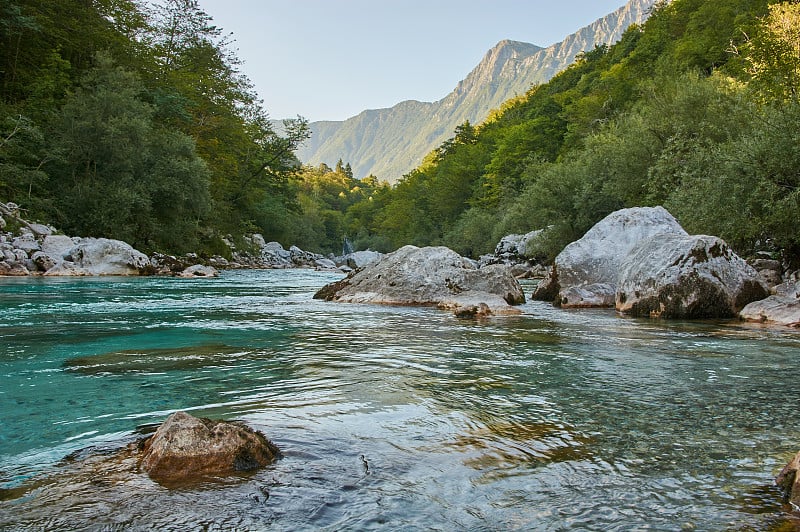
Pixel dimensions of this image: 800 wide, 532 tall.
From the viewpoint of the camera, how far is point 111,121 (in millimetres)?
24750

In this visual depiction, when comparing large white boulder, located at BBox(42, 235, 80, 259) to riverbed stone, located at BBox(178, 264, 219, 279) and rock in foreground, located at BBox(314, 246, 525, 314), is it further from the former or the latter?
rock in foreground, located at BBox(314, 246, 525, 314)

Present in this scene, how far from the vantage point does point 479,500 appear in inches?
79.5

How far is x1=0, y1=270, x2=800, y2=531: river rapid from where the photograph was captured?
1903 millimetres


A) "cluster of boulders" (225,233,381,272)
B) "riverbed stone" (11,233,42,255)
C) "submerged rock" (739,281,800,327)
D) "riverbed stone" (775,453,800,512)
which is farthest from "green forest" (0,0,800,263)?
"riverbed stone" (775,453,800,512)

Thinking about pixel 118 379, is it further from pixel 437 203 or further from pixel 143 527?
pixel 437 203

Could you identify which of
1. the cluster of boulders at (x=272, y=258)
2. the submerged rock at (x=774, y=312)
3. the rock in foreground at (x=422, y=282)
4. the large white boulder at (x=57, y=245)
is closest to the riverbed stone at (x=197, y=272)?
the large white boulder at (x=57, y=245)

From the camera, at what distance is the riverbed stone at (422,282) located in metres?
11.2

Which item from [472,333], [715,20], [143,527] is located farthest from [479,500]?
[715,20]

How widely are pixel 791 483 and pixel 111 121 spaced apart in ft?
92.3

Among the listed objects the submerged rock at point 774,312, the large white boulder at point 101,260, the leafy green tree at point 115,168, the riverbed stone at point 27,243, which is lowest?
the submerged rock at point 774,312

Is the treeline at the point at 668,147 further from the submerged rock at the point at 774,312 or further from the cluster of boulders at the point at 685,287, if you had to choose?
the submerged rock at the point at 774,312

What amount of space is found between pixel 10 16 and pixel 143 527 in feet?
102

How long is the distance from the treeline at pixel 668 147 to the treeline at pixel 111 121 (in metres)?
20.6

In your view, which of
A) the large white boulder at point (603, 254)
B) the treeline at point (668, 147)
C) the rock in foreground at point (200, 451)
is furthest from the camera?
the treeline at point (668, 147)
